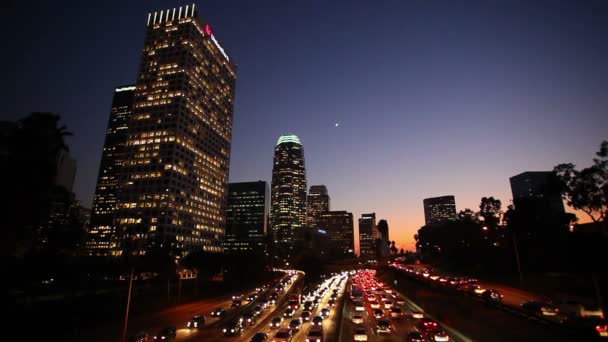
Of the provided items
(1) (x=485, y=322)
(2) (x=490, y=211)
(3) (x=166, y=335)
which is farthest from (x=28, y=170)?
(2) (x=490, y=211)

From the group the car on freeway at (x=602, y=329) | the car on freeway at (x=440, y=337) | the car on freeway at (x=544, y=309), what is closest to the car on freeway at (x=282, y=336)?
the car on freeway at (x=440, y=337)

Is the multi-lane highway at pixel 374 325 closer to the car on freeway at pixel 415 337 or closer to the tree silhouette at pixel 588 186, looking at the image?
the car on freeway at pixel 415 337

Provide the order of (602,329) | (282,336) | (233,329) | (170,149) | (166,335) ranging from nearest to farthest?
(602,329)
(282,336)
(166,335)
(233,329)
(170,149)

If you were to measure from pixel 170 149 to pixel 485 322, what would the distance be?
158738 millimetres

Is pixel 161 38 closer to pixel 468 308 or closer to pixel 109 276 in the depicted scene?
pixel 109 276

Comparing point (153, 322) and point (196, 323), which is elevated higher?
point (196, 323)

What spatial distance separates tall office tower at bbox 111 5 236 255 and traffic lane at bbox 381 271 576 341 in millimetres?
124831

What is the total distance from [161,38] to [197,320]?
185m

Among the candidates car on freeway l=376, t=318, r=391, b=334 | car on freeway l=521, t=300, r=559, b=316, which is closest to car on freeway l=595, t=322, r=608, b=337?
car on freeway l=521, t=300, r=559, b=316

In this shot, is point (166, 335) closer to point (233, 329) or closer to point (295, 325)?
point (233, 329)

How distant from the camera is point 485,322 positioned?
→ 42094 millimetres

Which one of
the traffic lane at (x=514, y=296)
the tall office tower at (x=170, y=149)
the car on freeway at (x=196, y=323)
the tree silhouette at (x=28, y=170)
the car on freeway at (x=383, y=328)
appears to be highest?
the tall office tower at (x=170, y=149)

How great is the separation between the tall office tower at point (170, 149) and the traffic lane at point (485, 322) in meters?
125

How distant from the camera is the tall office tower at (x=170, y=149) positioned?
159 m
